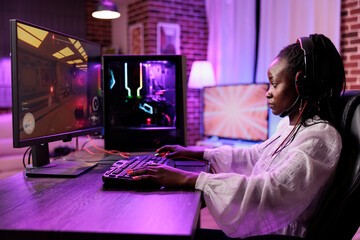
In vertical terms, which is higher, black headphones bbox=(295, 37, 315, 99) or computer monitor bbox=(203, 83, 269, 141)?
black headphones bbox=(295, 37, 315, 99)

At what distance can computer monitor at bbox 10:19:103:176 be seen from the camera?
3.30ft

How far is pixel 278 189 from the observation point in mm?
853

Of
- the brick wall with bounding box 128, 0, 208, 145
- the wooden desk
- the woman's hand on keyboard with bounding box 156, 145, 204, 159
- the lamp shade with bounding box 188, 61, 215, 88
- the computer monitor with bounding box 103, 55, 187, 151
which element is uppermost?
the brick wall with bounding box 128, 0, 208, 145

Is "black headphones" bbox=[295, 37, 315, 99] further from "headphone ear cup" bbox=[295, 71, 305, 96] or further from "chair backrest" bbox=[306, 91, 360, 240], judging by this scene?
"chair backrest" bbox=[306, 91, 360, 240]

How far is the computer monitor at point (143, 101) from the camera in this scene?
168cm

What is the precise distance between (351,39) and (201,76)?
1.70m

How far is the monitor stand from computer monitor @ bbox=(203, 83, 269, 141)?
2.56 meters

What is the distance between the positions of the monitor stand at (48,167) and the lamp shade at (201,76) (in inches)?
118

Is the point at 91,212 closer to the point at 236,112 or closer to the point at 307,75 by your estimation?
the point at 307,75

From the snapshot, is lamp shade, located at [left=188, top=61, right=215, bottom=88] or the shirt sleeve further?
lamp shade, located at [left=188, top=61, right=215, bottom=88]

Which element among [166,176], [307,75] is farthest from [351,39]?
[166,176]

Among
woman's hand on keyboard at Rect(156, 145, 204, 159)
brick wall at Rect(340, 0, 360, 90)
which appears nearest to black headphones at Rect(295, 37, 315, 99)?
woman's hand on keyboard at Rect(156, 145, 204, 159)

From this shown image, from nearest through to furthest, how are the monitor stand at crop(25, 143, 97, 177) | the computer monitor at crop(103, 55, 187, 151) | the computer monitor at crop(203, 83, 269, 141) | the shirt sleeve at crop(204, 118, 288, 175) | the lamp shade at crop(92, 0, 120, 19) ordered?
the monitor stand at crop(25, 143, 97, 177) → the shirt sleeve at crop(204, 118, 288, 175) → the computer monitor at crop(103, 55, 187, 151) → the computer monitor at crop(203, 83, 269, 141) → the lamp shade at crop(92, 0, 120, 19)

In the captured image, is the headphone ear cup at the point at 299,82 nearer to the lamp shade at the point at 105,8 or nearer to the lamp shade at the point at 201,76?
the lamp shade at the point at 201,76
